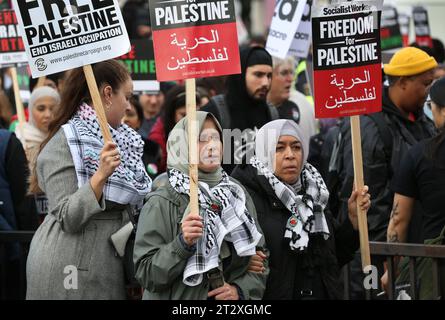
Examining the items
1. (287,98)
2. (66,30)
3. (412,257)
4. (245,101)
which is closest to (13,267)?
(245,101)

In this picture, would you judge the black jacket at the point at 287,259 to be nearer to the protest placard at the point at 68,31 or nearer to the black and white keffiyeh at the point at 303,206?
the black and white keffiyeh at the point at 303,206

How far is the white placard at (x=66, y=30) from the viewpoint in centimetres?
651

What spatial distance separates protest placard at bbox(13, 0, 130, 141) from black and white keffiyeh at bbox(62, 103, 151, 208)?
0.33m

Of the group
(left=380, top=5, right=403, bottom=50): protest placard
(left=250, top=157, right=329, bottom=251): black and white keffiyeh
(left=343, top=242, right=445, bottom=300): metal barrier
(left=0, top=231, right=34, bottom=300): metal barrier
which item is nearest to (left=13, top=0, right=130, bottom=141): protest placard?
(left=250, top=157, right=329, bottom=251): black and white keffiyeh

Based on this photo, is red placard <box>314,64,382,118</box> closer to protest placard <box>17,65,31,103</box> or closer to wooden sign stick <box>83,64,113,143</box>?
wooden sign stick <box>83,64,113,143</box>

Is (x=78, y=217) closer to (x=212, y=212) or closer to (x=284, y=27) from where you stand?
(x=212, y=212)

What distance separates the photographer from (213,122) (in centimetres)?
632

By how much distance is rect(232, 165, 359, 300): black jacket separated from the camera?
652cm

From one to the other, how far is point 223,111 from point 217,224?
2647 mm

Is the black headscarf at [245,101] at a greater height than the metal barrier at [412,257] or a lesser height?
greater

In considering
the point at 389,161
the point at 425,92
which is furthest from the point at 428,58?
the point at 389,161

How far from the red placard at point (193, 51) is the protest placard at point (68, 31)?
272 millimetres

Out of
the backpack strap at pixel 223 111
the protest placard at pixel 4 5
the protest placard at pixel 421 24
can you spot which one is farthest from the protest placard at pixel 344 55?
the protest placard at pixel 421 24
